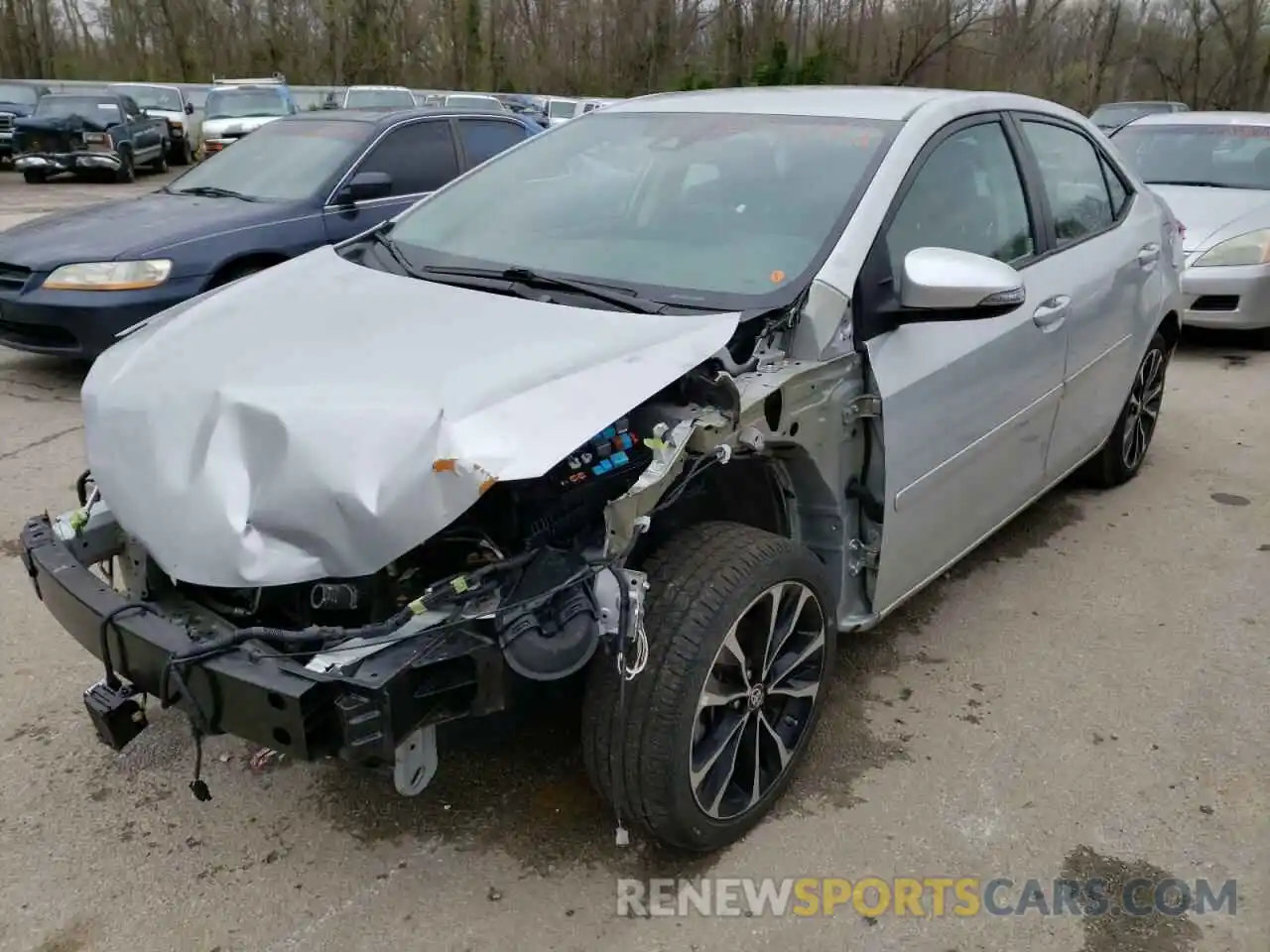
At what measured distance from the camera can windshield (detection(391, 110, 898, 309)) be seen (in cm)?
280

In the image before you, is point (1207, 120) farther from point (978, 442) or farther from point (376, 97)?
point (376, 97)

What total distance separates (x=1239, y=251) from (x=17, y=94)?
23138 mm

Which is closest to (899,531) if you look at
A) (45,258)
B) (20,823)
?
(20,823)

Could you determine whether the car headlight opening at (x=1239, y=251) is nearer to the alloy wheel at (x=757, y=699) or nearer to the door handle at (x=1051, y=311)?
the door handle at (x=1051, y=311)

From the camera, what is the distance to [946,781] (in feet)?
9.25

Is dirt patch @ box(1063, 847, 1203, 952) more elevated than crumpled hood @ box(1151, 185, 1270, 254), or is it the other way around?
crumpled hood @ box(1151, 185, 1270, 254)

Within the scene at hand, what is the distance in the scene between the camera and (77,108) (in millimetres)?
18359

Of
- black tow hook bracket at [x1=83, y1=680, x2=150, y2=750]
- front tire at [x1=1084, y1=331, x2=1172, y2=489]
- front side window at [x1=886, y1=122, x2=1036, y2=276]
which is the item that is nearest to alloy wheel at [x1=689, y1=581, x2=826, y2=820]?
front side window at [x1=886, y1=122, x2=1036, y2=276]

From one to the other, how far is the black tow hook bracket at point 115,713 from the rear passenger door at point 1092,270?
3.05 metres

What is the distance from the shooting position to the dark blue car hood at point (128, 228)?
580 cm

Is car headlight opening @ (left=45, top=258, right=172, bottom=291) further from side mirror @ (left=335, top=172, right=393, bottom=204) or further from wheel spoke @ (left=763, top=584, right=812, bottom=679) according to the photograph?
wheel spoke @ (left=763, top=584, right=812, bottom=679)

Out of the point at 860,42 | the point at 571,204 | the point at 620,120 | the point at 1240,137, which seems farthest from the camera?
the point at 860,42

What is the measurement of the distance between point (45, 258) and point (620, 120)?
3.88 m

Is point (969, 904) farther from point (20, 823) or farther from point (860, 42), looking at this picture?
point (860, 42)
